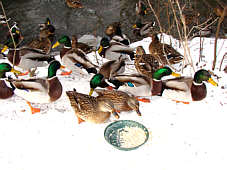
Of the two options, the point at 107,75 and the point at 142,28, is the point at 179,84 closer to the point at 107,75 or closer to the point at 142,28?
the point at 107,75

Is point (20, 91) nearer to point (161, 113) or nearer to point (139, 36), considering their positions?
point (161, 113)

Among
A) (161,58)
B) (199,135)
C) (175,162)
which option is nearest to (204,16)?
(161,58)

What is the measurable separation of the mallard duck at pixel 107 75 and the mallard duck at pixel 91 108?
576 mm

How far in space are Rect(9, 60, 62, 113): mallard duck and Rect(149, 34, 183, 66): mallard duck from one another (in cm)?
223

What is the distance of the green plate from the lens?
362cm

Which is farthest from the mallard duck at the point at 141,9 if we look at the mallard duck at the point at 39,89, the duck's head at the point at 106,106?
the duck's head at the point at 106,106

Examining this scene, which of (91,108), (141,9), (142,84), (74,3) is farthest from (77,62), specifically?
(74,3)

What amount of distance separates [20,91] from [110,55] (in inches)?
97.2

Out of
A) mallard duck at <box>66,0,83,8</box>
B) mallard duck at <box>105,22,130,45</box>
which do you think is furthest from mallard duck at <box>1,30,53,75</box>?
mallard duck at <box>66,0,83,8</box>

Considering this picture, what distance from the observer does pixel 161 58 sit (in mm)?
5707

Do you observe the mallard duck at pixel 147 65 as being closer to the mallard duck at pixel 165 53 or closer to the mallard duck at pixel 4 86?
the mallard duck at pixel 165 53

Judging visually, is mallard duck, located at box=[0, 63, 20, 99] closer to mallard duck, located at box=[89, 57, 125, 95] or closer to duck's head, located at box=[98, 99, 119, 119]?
mallard duck, located at box=[89, 57, 125, 95]

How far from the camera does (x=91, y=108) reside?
3914mm

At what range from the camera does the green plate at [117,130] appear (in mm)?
3618
